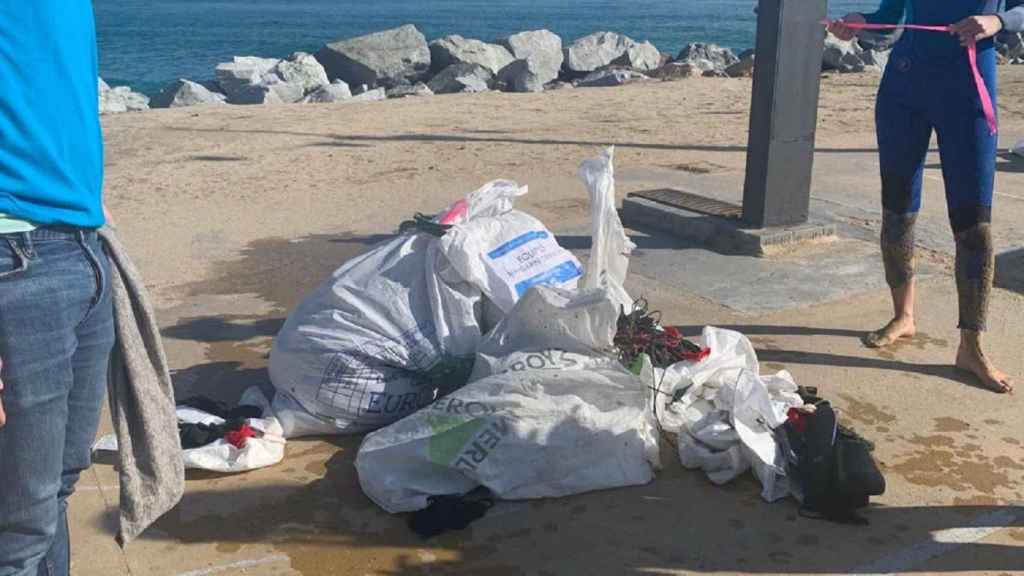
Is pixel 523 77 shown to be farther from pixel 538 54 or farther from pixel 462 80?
pixel 538 54

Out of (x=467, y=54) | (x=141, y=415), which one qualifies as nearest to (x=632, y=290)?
(x=141, y=415)

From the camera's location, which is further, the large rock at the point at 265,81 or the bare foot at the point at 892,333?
the large rock at the point at 265,81

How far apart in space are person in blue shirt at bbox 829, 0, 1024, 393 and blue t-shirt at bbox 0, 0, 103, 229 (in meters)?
3.17

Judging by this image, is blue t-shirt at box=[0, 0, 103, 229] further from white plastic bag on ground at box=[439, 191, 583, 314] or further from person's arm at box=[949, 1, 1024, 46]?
person's arm at box=[949, 1, 1024, 46]

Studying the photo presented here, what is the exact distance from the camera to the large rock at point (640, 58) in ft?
76.2

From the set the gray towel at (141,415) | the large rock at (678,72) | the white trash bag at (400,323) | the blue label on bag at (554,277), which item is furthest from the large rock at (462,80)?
the gray towel at (141,415)

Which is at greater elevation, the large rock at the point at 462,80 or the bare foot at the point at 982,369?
the bare foot at the point at 982,369

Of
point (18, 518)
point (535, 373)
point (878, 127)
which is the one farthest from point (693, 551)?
point (878, 127)

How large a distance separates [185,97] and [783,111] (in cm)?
1490

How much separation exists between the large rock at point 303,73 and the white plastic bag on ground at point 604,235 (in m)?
16.7

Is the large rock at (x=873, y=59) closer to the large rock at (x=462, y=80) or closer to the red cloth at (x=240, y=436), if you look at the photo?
the large rock at (x=462, y=80)

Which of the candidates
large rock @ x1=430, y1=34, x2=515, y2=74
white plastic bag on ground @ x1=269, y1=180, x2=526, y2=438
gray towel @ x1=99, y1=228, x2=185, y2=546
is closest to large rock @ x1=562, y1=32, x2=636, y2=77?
large rock @ x1=430, y1=34, x2=515, y2=74

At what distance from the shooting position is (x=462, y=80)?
789 inches

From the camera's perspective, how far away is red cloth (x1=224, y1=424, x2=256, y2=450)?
3614 millimetres
